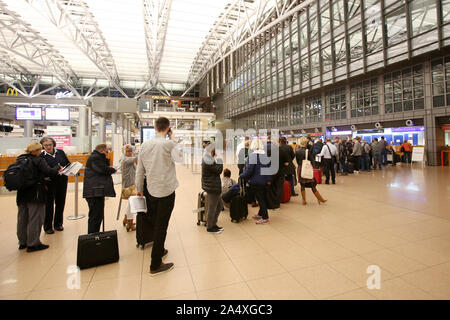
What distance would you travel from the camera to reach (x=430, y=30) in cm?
1345

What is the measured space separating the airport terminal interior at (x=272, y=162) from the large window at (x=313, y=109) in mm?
145

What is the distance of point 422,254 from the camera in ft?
9.87

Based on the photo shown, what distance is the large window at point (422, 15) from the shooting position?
13.4 metres

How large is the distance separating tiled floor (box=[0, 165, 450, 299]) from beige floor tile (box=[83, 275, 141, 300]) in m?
0.01

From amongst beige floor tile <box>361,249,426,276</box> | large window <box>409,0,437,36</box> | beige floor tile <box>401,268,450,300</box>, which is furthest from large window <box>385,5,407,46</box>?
beige floor tile <box>401,268,450,300</box>

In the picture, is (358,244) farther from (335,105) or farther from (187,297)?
(335,105)

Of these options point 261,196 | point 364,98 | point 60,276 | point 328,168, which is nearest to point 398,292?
point 261,196

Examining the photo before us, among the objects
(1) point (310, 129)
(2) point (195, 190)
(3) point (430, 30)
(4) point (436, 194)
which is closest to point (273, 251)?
(2) point (195, 190)

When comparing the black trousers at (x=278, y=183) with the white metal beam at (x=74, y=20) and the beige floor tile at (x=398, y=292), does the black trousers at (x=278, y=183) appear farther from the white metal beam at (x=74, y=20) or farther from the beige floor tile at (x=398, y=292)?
the white metal beam at (x=74, y=20)

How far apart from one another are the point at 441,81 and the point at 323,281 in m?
18.1

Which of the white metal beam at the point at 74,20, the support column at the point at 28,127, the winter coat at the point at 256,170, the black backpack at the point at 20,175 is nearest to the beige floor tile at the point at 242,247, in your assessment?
the winter coat at the point at 256,170

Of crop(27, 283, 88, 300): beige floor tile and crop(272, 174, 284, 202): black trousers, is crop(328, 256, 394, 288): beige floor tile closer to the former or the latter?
crop(272, 174, 284, 202): black trousers
